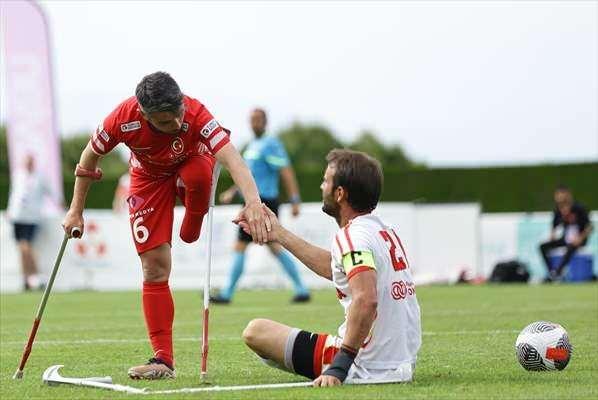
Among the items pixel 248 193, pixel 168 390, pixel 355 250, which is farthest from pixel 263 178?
pixel 355 250

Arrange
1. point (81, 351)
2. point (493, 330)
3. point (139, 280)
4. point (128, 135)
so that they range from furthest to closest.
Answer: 1. point (139, 280)
2. point (493, 330)
3. point (81, 351)
4. point (128, 135)

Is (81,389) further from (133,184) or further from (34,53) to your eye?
(34,53)

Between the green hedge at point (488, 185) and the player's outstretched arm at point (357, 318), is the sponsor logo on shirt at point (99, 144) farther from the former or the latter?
the green hedge at point (488, 185)

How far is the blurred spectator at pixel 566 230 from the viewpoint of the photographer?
75.9 ft

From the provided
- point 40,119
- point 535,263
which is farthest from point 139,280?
point 535,263

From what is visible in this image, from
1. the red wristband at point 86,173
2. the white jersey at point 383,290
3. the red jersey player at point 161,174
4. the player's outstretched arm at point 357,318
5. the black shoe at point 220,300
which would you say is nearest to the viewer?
the player's outstretched arm at point 357,318

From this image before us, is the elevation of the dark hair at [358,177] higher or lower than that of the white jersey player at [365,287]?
higher

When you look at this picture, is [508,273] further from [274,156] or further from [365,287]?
[365,287]

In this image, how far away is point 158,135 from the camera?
7258 mm

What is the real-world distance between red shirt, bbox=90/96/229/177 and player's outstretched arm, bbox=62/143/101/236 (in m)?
0.07

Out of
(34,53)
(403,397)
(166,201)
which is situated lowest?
(403,397)

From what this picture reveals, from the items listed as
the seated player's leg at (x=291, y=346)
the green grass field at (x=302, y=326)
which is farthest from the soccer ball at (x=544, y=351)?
the seated player's leg at (x=291, y=346)

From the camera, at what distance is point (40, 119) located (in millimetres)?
25906

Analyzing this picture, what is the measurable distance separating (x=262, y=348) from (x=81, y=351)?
3194 millimetres
